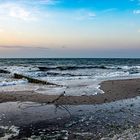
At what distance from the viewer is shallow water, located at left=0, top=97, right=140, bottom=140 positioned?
8188 mm

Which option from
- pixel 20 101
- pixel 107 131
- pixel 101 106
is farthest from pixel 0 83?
pixel 107 131

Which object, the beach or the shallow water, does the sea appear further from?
the shallow water

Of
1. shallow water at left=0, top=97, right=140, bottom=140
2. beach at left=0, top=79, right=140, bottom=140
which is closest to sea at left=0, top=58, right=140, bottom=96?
beach at left=0, top=79, right=140, bottom=140

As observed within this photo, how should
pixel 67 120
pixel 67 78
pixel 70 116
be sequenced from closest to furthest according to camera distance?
1. pixel 67 120
2. pixel 70 116
3. pixel 67 78

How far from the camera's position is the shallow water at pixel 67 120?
26.9 ft

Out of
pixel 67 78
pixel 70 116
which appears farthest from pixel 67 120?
pixel 67 78

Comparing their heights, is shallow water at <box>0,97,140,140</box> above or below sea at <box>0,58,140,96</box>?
below

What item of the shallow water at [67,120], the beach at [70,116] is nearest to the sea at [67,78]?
the beach at [70,116]

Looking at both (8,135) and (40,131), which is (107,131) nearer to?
(40,131)

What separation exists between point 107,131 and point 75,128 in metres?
1.02

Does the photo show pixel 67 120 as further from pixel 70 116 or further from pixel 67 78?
pixel 67 78

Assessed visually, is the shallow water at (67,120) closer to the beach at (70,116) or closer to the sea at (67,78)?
the beach at (70,116)

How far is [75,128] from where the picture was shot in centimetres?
869

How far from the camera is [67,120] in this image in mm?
9688
